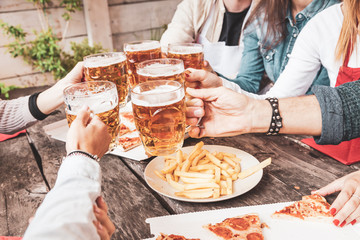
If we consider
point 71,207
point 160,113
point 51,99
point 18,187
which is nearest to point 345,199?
point 160,113

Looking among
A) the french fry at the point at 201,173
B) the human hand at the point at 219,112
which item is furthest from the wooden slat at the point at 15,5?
the french fry at the point at 201,173

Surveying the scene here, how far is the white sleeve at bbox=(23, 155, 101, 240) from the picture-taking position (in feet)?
2.33

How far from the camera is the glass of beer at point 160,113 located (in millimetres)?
1091

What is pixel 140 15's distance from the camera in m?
5.68

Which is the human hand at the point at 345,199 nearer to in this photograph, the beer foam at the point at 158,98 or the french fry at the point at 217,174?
the french fry at the point at 217,174

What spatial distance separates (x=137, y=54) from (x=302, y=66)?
1.27m

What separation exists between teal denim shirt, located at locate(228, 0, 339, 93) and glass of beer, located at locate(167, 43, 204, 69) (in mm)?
1067

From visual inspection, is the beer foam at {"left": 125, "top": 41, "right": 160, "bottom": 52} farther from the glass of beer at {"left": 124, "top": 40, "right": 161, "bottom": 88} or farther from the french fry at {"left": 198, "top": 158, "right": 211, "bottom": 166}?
the french fry at {"left": 198, "top": 158, "right": 211, "bottom": 166}

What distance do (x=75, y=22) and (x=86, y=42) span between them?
0.38m

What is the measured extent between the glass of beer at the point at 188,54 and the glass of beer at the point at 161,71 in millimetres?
265

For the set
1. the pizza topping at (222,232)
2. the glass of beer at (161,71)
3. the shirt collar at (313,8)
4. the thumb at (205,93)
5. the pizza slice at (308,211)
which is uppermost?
the shirt collar at (313,8)

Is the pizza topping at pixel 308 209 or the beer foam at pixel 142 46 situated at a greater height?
the beer foam at pixel 142 46

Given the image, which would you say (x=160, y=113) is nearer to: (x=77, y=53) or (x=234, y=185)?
(x=234, y=185)

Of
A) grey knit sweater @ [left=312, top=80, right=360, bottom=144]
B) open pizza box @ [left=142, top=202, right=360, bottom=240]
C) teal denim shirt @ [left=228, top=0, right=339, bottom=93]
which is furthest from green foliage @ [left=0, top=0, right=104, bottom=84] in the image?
open pizza box @ [left=142, top=202, right=360, bottom=240]
